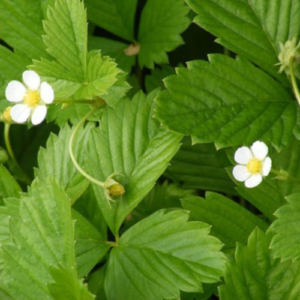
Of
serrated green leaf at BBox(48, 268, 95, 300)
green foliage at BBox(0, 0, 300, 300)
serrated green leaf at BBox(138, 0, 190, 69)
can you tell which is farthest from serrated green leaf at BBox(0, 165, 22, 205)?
serrated green leaf at BBox(138, 0, 190, 69)

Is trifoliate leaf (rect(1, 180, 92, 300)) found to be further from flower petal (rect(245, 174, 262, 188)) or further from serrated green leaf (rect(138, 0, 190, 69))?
serrated green leaf (rect(138, 0, 190, 69))

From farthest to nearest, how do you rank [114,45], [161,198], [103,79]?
1. [114,45]
2. [161,198]
3. [103,79]

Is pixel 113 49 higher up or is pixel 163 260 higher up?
pixel 113 49

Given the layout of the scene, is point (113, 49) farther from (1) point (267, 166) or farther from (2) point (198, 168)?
(1) point (267, 166)

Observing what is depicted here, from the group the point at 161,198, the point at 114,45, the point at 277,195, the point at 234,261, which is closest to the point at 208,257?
Result: the point at 234,261

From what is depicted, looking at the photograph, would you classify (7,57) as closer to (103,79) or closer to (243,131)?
(103,79)

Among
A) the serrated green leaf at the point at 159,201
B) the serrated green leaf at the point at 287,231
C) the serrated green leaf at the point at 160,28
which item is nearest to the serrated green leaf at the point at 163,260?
the serrated green leaf at the point at 287,231

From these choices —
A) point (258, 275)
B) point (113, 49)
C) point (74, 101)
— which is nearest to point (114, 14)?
point (113, 49)

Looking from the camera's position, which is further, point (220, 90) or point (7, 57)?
point (7, 57)
